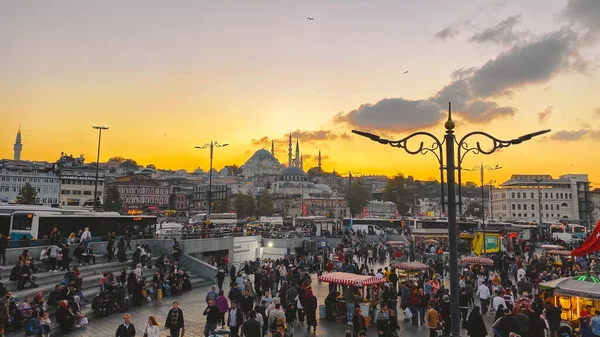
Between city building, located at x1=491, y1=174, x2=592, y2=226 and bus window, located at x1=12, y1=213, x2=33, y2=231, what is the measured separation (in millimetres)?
91776

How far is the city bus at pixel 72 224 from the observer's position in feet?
70.3

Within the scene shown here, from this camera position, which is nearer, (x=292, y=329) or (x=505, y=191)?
(x=292, y=329)

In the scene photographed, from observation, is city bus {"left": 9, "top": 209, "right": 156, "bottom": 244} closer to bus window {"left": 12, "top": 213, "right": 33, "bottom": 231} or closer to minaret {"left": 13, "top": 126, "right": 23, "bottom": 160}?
bus window {"left": 12, "top": 213, "right": 33, "bottom": 231}

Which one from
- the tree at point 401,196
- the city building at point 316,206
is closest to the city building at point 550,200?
the tree at point 401,196

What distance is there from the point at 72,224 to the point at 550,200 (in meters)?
96.2

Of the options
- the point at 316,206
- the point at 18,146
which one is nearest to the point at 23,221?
the point at 316,206

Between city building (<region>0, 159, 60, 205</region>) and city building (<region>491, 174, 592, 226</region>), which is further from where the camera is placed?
city building (<region>491, 174, 592, 226</region>)

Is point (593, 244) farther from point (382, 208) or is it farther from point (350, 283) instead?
point (382, 208)

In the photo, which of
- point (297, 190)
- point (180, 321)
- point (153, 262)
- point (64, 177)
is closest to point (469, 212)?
point (297, 190)

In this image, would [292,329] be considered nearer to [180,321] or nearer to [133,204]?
[180,321]

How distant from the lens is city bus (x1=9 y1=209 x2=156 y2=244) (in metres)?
21.4

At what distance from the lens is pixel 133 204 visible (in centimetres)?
11219

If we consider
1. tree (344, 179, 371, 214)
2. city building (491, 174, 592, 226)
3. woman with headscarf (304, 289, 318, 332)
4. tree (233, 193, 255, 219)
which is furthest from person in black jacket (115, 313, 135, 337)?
tree (344, 179, 371, 214)

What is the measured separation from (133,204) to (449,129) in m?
115
